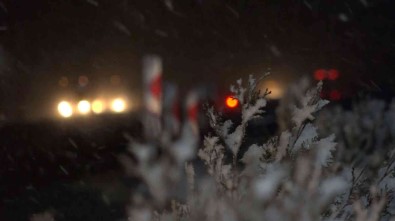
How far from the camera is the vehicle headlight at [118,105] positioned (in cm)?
1000

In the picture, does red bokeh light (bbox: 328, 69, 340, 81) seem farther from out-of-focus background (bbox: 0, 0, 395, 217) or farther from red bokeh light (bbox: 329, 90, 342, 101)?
out-of-focus background (bbox: 0, 0, 395, 217)

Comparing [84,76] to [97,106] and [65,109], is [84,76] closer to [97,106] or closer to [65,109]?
[97,106]

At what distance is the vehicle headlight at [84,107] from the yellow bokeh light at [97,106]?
8cm

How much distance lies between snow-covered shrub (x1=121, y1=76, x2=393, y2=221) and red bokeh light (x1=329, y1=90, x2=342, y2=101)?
954 centimetres

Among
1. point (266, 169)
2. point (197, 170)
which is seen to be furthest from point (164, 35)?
point (266, 169)

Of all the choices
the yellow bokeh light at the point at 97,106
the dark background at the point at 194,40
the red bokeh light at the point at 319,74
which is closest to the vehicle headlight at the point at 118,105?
the yellow bokeh light at the point at 97,106

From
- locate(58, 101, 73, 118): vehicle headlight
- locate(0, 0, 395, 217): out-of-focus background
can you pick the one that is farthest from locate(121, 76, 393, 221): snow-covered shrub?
locate(58, 101, 73, 118): vehicle headlight

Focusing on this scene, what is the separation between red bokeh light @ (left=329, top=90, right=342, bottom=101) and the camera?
14.3 m

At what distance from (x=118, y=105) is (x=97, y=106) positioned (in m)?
0.32

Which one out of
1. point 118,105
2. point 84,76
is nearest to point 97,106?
point 118,105

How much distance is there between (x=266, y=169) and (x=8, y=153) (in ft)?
19.3

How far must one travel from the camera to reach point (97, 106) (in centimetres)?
986

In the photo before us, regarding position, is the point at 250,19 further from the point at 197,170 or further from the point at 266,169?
the point at 266,169

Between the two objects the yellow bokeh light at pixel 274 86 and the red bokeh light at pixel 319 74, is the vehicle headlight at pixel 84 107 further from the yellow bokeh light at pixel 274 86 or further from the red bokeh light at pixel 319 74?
the red bokeh light at pixel 319 74
